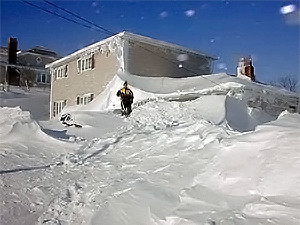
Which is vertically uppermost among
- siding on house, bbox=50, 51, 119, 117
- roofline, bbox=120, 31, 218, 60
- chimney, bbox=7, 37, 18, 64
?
chimney, bbox=7, 37, 18, 64

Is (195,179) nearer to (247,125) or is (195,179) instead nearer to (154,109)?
(247,125)

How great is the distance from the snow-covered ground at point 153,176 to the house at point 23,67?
3010cm

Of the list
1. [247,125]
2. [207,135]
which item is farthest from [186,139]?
[247,125]

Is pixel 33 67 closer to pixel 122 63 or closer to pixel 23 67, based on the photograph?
pixel 23 67

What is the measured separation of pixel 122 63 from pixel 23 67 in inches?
925

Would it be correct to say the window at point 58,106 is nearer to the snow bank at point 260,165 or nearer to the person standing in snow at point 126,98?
the person standing in snow at point 126,98

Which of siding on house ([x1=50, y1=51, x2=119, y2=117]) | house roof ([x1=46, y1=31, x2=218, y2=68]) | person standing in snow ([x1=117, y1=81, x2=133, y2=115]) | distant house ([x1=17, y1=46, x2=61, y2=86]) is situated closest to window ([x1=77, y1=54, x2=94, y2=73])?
siding on house ([x1=50, y1=51, x2=119, y2=117])

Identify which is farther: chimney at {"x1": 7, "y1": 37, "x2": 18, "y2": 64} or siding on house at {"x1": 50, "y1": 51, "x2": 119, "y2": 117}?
chimney at {"x1": 7, "y1": 37, "x2": 18, "y2": 64}

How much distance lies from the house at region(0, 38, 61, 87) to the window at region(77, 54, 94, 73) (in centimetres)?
1678

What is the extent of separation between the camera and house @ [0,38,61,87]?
36250 millimetres

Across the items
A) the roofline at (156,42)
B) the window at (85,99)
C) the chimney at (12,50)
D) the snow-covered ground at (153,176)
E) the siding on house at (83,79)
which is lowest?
the snow-covered ground at (153,176)

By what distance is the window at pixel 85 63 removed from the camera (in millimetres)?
20469

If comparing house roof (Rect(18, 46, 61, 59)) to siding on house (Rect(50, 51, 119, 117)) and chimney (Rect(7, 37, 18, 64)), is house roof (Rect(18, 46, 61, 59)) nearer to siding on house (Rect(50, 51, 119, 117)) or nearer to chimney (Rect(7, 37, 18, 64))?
chimney (Rect(7, 37, 18, 64))

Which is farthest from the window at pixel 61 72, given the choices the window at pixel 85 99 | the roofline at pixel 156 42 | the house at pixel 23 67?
the house at pixel 23 67
